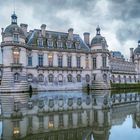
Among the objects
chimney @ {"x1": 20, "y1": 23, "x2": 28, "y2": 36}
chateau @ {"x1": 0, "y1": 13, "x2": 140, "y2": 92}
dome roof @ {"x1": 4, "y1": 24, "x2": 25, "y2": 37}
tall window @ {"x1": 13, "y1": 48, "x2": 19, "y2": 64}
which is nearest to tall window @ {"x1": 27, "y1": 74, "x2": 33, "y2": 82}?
chateau @ {"x1": 0, "y1": 13, "x2": 140, "y2": 92}

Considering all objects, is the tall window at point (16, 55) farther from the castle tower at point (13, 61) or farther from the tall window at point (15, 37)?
the tall window at point (15, 37)

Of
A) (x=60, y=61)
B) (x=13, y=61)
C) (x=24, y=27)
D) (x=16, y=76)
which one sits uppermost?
(x=24, y=27)

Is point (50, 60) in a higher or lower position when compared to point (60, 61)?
higher

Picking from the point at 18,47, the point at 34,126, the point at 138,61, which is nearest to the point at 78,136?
the point at 34,126

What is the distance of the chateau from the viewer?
46531mm

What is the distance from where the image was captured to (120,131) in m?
12.1

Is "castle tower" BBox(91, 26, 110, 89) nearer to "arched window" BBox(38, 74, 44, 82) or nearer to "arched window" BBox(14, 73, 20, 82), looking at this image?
"arched window" BBox(38, 74, 44, 82)

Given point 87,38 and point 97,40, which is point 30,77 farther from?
point 87,38

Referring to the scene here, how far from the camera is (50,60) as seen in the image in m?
53.7

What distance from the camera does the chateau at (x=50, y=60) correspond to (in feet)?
153

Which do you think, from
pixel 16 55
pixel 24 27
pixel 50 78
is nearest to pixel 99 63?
pixel 50 78

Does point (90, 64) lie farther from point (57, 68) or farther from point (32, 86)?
point (32, 86)

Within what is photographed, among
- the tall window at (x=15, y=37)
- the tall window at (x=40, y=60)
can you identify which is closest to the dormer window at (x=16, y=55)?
the tall window at (x=15, y=37)

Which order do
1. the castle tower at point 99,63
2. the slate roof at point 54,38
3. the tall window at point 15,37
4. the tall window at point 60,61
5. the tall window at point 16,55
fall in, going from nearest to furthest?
the tall window at point 15,37
the tall window at point 16,55
the slate roof at point 54,38
the tall window at point 60,61
the castle tower at point 99,63
